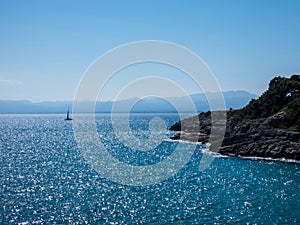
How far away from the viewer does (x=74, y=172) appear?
228 feet

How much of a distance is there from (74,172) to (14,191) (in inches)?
711

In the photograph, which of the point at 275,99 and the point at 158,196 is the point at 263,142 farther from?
the point at 158,196

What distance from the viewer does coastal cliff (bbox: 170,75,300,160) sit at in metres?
87.6

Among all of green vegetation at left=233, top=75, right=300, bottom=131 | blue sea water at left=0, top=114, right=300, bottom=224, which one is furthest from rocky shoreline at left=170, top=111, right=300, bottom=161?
green vegetation at left=233, top=75, right=300, bottom=131

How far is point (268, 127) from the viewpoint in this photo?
341ft

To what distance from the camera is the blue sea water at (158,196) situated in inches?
1590

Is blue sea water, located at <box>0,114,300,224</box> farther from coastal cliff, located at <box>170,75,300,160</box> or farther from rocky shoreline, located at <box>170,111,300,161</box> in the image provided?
coastal cliff, located at <box>170,75,300,160</box>

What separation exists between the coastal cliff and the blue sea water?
32.7ft

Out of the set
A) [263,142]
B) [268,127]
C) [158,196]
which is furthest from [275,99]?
[158,196]

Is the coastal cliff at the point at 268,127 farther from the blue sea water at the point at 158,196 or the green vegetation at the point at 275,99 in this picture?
the blue sea water at the point at 158,196

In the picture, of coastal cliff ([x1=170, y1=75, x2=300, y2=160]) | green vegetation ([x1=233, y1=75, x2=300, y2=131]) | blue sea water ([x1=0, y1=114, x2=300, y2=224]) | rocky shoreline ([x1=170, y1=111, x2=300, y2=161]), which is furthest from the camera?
green vegetation ([x1=233, y1=75, x2=300, y2=131])

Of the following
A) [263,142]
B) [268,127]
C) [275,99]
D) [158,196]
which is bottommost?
[158,196]

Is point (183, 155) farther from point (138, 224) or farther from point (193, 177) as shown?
point (138, 224)

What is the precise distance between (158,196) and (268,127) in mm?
63904
